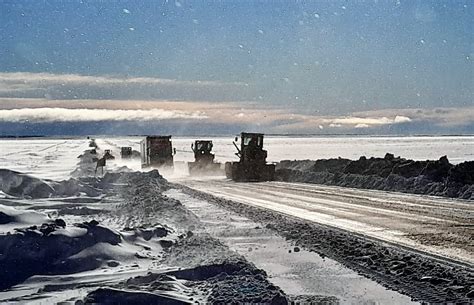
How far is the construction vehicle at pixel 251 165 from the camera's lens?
3212cm

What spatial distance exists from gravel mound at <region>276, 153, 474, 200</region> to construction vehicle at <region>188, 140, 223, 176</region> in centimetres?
658

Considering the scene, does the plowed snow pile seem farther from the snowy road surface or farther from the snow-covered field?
the snow-covered field

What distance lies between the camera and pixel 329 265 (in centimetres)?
880

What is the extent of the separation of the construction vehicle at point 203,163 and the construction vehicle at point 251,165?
5420mm

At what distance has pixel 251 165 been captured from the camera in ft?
106

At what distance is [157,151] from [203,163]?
5081mm

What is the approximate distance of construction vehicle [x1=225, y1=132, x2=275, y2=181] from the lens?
3212cm

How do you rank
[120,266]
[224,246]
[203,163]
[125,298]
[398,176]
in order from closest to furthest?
[125,298]
[120,266]
[224,246]
[398,176]
[203,163]

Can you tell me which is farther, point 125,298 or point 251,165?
point 251,165

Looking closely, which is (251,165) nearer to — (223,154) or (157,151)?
(157,151)

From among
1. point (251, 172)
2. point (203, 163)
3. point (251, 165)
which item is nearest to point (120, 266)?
point (251, 172)

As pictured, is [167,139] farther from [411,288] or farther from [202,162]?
[411,288]

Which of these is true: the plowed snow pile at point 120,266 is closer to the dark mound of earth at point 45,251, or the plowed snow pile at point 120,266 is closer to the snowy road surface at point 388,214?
the dark mound of earth at point 45,251

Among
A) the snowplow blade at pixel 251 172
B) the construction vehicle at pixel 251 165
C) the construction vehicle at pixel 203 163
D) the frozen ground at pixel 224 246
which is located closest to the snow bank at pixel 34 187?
the frozen ground at pixel 224 246
